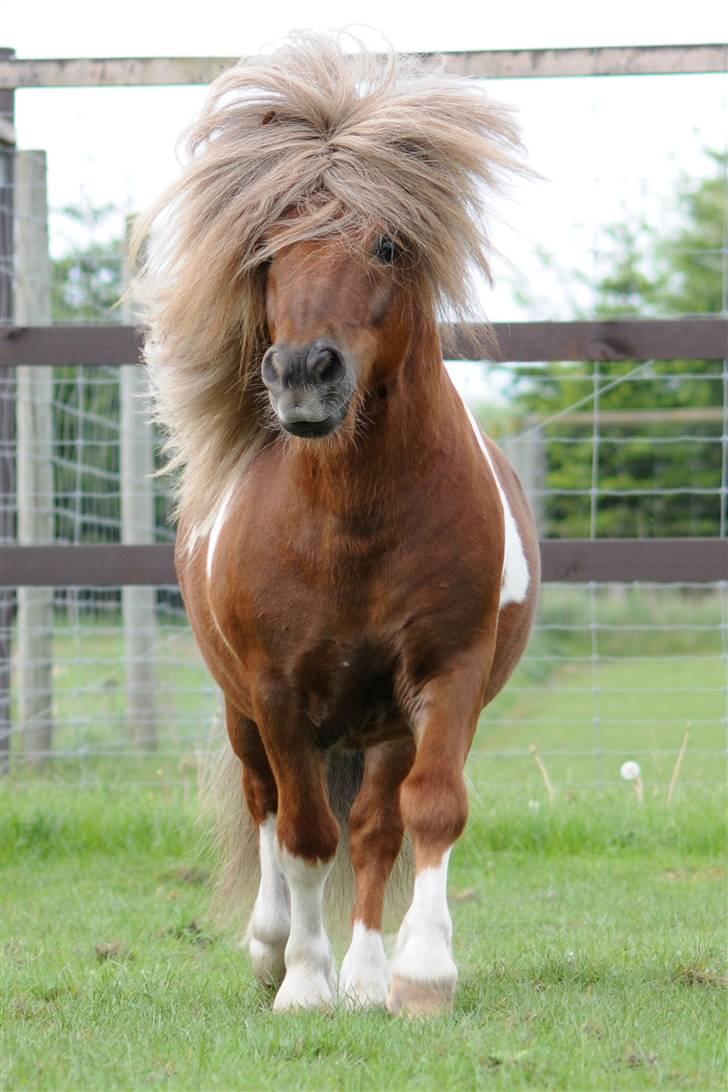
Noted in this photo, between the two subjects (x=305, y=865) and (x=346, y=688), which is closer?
(x=346, y=688)

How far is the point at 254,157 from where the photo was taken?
361cm

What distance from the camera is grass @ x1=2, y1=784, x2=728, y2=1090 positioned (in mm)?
2873

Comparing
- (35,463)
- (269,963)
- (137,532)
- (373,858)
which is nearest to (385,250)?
(373,858)

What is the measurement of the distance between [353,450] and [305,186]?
62cm

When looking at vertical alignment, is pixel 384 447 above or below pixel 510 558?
above

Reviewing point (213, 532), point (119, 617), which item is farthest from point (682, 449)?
point (213, 532)

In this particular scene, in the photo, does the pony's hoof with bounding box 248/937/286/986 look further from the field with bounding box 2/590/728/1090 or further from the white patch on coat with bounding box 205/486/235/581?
the white patch on coat with bounding box 205/486/235/581

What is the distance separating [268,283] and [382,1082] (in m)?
1.77

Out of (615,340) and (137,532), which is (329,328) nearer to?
(615,340)

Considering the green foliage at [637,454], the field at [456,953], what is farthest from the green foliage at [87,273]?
the green foliage at [637,454]

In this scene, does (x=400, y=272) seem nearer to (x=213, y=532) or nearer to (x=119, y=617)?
(x=213, y=532)

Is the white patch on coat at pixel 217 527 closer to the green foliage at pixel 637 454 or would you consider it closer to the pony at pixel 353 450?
the pony at pixel 353 450

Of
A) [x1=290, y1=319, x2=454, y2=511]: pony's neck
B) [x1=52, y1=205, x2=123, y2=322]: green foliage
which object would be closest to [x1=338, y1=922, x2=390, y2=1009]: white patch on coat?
[x1=290, y1=319, x2=454, y2=511]: pony's neck

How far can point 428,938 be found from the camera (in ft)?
11.3
